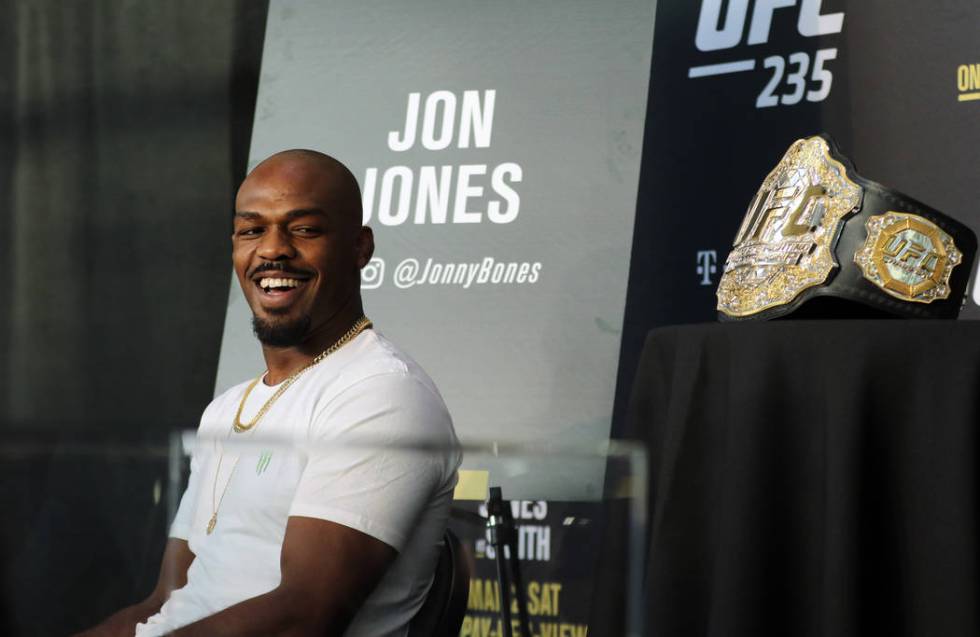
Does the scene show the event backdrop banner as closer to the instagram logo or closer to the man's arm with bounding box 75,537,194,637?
the instagram logo

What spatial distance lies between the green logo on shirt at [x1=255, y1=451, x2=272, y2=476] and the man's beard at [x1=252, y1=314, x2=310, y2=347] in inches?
41.3

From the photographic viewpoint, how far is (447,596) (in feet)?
2.35

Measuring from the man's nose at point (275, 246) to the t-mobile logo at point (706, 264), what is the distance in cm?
107

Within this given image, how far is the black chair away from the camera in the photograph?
0.69m

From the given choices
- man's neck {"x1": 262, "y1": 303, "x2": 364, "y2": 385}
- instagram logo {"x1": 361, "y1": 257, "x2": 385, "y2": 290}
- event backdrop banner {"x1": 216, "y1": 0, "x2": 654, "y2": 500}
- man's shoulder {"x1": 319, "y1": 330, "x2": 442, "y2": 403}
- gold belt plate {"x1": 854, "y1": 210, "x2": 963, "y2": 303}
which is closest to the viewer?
man's shoulder {"x1": 319, "y1": 330, "x2": 442, "y2": 403}

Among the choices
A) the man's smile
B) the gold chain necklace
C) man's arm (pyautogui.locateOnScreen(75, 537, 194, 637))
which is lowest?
man's arm (pyautogui.locateOnScreen(75, 537, 194, 637))

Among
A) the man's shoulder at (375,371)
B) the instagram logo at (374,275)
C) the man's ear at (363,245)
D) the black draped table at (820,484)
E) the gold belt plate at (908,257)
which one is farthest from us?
the instagram logo at (374,275)

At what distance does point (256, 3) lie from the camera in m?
3.25

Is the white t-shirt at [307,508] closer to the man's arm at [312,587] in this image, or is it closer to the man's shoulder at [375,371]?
the man's arm at [312,587]

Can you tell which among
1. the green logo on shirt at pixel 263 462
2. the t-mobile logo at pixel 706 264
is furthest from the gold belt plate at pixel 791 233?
the green logo on shirt at pixel 263 462

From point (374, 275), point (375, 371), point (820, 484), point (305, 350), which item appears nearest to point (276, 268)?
point (305, 350)

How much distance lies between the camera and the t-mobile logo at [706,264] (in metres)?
2.48

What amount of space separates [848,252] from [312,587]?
1.07 meters

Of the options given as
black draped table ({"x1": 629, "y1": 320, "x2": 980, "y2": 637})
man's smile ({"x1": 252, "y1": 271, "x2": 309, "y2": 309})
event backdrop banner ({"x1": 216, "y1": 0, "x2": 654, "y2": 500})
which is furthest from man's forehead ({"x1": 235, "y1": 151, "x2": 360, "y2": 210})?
event backdrop banner ({"x1": 216, "y1": 0, "x2": 654, "y2": 500})
